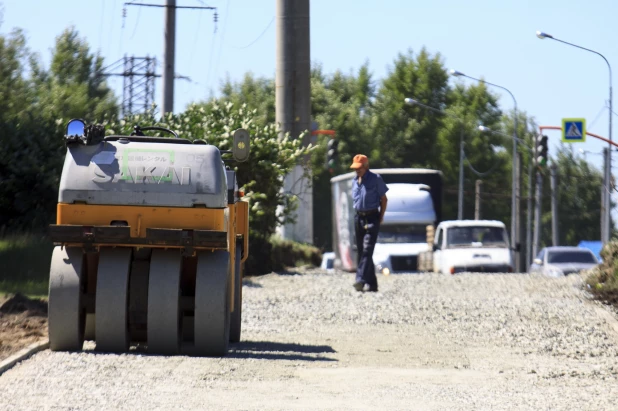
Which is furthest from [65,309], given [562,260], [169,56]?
[562,260]

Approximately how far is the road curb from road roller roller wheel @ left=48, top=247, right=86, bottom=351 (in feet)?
0.42

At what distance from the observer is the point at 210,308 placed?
35.6 feet

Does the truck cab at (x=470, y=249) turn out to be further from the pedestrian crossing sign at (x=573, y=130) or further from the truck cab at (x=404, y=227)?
the pedestrian crossing sign at (x=573, y=130)

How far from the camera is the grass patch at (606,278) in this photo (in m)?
18.1

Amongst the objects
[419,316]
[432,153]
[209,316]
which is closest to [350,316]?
[419,316]

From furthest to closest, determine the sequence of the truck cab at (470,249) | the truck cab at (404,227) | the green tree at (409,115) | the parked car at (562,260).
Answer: the green tree at (409,115) < the parked car at (562,260) < the truck cab at (404,227) < the truck cab at (470,249)

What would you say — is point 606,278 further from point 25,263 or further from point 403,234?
point 403,234

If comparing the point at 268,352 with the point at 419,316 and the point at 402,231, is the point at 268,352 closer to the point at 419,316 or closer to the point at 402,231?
the point at 419,316

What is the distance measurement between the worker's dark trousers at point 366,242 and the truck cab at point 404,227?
15.8m

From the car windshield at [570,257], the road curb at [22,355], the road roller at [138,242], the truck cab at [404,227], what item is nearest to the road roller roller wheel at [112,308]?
the road roller at [138,242]

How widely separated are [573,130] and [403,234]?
26.4 ft

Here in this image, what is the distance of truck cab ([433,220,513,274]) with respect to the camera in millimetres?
31641

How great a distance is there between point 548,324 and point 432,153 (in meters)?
68.1

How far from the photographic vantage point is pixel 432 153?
8238 cm
